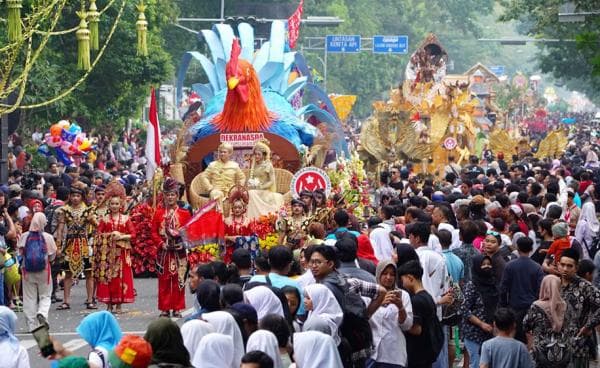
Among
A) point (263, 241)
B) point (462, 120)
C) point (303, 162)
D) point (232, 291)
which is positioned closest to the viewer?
point (232, 291)

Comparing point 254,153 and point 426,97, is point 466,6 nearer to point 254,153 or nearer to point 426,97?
point 426,97

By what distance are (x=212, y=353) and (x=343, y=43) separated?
2472 inches

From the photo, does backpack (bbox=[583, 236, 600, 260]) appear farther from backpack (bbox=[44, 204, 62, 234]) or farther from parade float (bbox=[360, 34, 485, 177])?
parade float (bbox=[360, 34, 485, 177])

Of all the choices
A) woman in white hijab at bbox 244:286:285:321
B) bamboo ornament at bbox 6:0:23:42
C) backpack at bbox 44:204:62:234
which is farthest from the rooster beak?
woman in white hijab at bbox 244:286:285:321

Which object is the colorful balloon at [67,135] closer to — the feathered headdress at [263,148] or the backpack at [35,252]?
the feathered headdress at [263,148]

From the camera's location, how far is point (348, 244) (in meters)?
12.9

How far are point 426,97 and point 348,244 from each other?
120 feet

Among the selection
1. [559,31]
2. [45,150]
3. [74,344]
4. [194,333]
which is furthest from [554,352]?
[559,31]

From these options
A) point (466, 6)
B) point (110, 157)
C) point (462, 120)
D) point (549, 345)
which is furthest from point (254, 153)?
point (466, 6)

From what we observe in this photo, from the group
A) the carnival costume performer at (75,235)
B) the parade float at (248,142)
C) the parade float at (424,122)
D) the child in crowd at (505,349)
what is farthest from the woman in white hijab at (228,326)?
the parade float at (424,122)

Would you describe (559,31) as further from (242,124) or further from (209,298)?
(209,298)

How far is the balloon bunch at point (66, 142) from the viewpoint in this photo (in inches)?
1390

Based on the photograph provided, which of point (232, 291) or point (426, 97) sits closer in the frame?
point (232, 291)

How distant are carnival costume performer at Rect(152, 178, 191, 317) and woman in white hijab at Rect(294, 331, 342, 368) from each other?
934 centimetres
